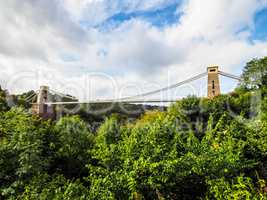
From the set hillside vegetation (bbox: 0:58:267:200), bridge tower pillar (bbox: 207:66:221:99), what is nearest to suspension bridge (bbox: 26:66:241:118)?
bridge tower pillar (bbox: 207:66:221:99)

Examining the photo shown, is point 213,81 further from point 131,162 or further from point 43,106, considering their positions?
point 131,162

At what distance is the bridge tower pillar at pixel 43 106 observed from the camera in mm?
29197

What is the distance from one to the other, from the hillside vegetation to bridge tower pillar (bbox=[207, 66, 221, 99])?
1576 cm

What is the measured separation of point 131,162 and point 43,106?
88.4 ft

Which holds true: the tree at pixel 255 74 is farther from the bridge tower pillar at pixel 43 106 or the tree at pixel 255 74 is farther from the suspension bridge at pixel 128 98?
the bridge tower pillar at pixel 43 106

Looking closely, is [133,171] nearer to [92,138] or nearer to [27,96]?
[92,138]

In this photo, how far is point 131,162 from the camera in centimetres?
640

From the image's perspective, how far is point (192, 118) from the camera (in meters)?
16.1

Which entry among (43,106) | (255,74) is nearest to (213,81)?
(255,74)

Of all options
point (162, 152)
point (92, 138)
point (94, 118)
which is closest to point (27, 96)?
point (94, 118)

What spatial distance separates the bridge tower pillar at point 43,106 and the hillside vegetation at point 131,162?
64.1 feet

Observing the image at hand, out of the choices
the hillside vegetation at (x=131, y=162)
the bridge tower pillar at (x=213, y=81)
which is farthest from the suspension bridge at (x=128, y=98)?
the hillside vegetation at (x=131, y=162)

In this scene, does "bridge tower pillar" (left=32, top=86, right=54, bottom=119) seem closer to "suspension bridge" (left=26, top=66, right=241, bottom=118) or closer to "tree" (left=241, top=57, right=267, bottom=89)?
"suspension bridge" (left=26, top=66, right=241, bottom=118)

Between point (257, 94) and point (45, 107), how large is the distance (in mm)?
21579
